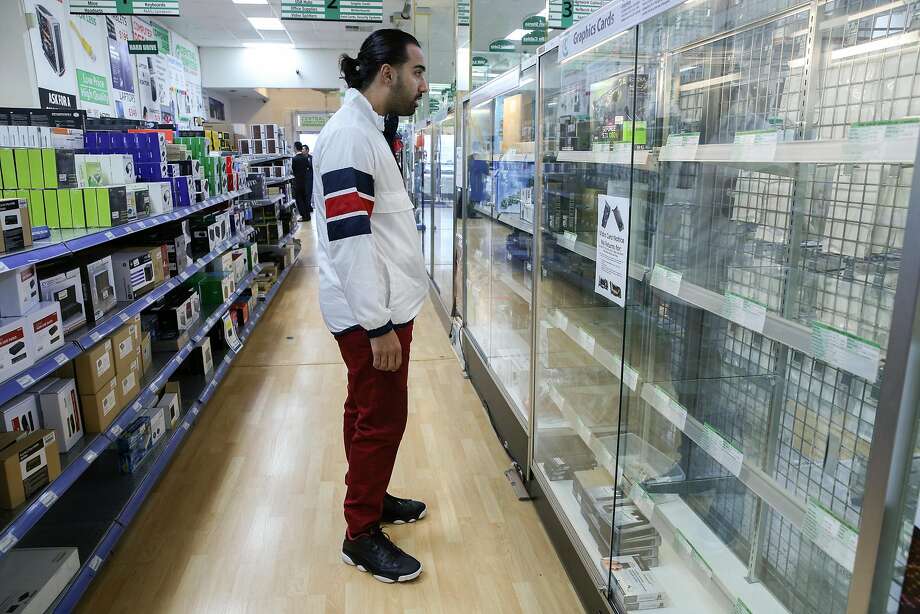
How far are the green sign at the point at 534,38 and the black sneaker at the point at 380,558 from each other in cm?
267

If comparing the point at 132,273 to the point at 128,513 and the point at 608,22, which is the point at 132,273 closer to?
the point at 128,513

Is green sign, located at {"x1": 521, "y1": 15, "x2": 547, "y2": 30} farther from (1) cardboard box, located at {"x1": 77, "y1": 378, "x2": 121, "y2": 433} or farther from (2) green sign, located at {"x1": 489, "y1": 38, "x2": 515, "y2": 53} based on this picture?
(1) cardboard box, located at {"x1": 77, "y1": 378, "x2": 121, "y2": 433}

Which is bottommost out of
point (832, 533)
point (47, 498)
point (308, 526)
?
point (308, 526)

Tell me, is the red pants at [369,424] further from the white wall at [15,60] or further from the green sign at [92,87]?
the green sign at [92,87]

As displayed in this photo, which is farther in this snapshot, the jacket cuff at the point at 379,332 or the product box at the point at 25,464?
the jacket cuff at the point at 379,332

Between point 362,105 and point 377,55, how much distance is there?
0.59 feet

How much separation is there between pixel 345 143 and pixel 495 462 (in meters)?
1.84

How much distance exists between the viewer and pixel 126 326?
277 cm

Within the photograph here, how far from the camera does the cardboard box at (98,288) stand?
8.18 ft

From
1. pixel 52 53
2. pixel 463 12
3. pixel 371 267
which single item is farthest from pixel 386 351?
pixel 52 53

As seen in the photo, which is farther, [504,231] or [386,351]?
[504,231]

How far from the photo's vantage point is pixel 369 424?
226 centimetres

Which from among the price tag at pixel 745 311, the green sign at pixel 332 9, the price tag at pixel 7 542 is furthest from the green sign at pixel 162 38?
the price tag at pixel 745 311

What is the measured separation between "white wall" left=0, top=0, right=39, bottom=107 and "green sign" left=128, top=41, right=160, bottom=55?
1.42 meters
